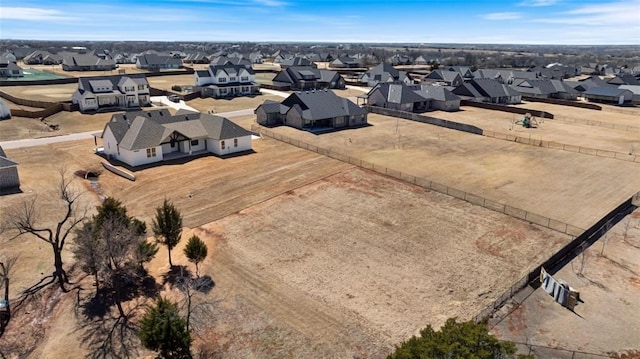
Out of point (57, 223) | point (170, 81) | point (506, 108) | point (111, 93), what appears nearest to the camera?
point (57, 223)

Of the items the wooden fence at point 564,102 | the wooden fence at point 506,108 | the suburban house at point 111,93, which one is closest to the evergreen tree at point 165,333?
the suburban house at point 111,93

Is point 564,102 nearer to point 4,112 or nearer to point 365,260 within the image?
point 365,260

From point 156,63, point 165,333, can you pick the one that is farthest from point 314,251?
point 156,63

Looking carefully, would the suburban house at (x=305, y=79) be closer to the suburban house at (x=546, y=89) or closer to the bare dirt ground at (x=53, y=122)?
the suburban house at (x=546, y=89)

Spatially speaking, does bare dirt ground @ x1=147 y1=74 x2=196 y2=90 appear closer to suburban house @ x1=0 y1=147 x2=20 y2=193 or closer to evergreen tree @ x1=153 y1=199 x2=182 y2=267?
suburban house @ x1=0 y1=147 x2=20 y2=193

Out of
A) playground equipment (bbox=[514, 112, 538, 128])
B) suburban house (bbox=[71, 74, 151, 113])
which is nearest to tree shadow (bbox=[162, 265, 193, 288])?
suburban house (bbox=[71, 74, 151, 113])
